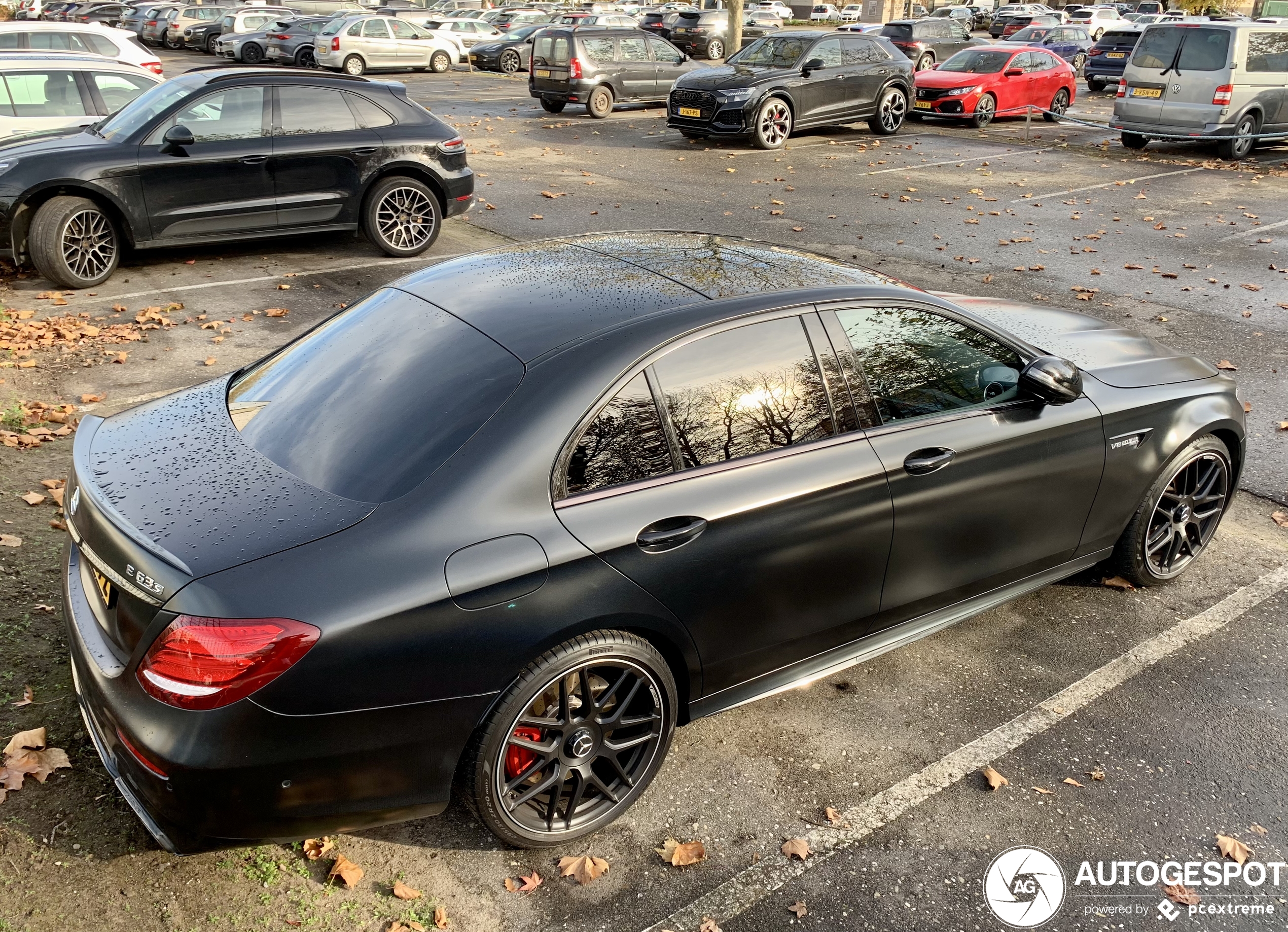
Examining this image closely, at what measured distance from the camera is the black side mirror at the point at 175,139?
909cm

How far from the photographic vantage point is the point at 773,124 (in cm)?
1795

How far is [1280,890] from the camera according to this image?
326cm

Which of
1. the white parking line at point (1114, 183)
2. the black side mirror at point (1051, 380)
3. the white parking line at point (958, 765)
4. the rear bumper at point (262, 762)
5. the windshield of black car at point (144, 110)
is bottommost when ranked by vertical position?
the white parking line at point (1114, 183)

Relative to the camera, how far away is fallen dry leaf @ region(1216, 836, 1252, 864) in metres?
3.38

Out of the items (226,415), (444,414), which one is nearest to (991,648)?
(444,414)

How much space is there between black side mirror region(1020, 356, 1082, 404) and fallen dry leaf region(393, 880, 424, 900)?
9.32ft

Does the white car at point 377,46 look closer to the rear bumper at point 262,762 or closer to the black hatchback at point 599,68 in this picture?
the black hatchback at point 599,68

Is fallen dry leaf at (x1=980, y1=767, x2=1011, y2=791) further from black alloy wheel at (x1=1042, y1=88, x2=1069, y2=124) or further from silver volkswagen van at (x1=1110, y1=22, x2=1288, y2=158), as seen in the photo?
black alloy wheel at (x1=1042, y1=88, x2=1069, y2=124)

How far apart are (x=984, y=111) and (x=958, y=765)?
20.2 meters

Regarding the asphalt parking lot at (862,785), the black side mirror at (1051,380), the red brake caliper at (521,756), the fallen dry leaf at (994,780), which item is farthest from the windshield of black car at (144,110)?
the fallen dry leaf at (994,780)

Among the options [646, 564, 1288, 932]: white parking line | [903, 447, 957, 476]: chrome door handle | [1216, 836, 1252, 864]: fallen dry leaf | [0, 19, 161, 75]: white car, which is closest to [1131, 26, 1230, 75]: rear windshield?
[646, 564, 1288, 932]: white parking line

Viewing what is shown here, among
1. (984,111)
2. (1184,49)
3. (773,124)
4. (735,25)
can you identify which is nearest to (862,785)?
(773,124)

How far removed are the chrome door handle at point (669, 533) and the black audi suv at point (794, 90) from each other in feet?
50.7

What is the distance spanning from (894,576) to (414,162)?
7746 millimetres
